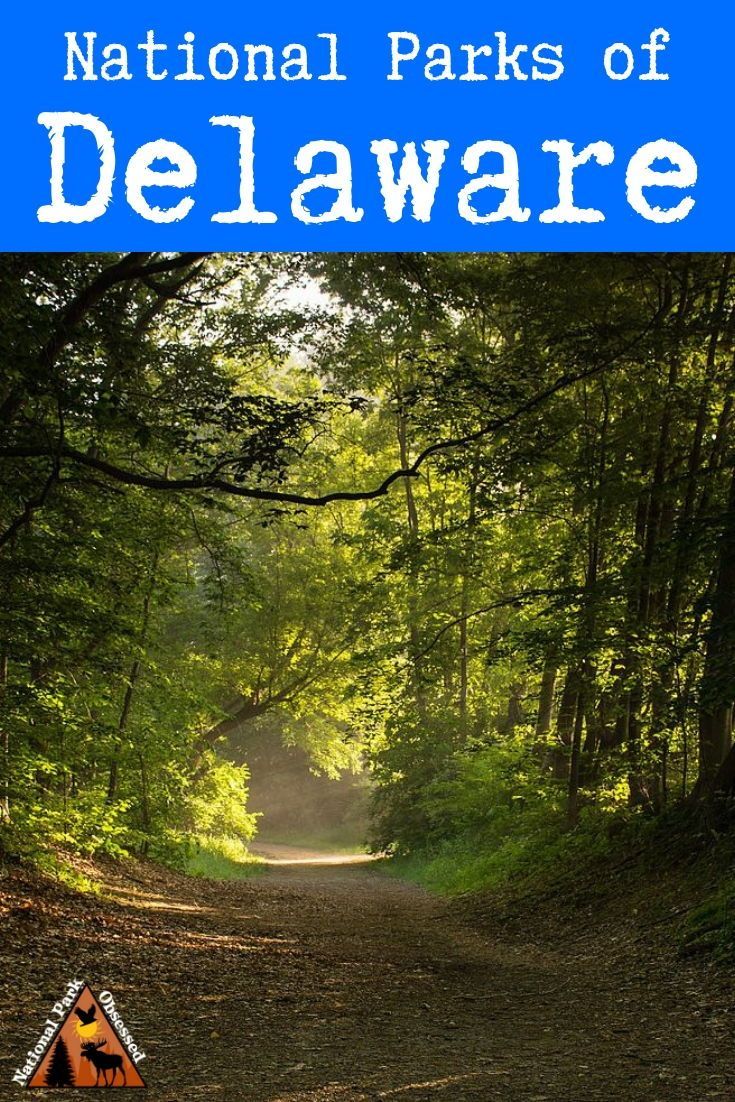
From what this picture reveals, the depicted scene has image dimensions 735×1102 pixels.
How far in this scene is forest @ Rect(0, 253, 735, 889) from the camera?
7.36 m

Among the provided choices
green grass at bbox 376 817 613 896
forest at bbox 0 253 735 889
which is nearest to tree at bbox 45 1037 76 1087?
forest at bbox 0 253 735 889

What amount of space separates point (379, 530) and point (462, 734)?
520 cm

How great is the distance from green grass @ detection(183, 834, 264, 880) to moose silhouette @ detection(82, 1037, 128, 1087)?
12013 mm

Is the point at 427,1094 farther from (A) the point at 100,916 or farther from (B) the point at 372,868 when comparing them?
(B) the point at 372,868

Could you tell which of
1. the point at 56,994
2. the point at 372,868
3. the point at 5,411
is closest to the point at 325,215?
the point at 5,411

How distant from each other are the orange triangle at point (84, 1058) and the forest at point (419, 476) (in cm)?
326

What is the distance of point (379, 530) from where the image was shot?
21.5m

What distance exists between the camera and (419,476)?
10.0 meters

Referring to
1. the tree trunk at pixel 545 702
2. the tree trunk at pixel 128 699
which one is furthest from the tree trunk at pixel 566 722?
the tree trunk at pixel 128 699

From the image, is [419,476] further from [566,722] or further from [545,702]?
[545,702]

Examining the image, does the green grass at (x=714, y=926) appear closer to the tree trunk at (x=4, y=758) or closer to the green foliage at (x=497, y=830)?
the green foliage at (x=497, y=830)

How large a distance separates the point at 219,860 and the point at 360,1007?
1569 cm

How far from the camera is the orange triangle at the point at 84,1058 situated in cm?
411

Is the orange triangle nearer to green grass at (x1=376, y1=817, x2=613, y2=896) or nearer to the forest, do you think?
the forest
